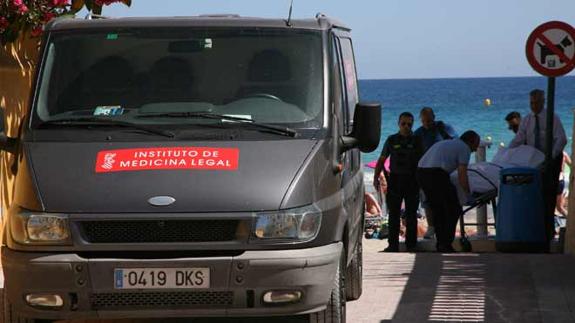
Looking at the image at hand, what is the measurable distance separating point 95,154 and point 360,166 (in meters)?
3.16

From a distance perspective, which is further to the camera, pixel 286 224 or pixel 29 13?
pixel 29 13

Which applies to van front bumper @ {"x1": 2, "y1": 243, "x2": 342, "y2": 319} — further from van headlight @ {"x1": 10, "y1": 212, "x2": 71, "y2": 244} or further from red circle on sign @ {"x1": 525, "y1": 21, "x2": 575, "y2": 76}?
red circle on sign @ {"x1": 525, "y1": 21, "x2": 575, "y2": 76}

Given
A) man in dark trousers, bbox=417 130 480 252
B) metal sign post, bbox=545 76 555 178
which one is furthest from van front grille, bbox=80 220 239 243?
metal sign post, bbox=545 76 555 178

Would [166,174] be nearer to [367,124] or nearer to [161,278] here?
[161,278]

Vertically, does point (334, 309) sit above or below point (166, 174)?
below

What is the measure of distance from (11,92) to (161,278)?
603 centimetres

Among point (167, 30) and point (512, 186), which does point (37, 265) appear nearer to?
point (167, 30)

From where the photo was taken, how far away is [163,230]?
25.6ft

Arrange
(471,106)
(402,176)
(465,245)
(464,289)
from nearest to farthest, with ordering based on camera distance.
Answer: (464,289), (402,176), (465,245), (471,106)

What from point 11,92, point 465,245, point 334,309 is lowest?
point 465,245

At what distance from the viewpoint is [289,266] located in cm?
775

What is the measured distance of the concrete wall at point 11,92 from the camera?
1316cm

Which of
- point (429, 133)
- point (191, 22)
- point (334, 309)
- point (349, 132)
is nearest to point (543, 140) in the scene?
point (429, 133)

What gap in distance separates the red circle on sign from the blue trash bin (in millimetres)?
1368
